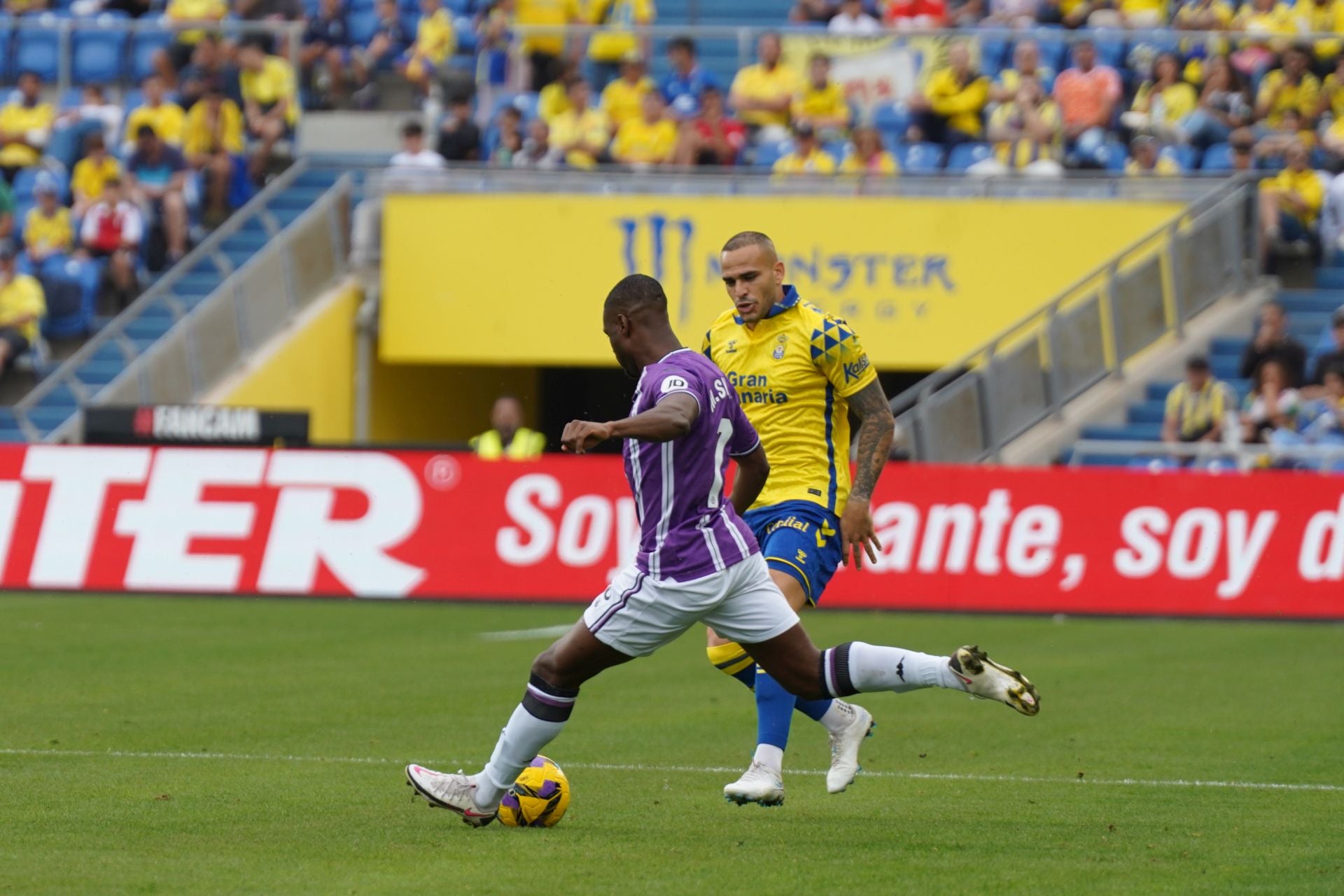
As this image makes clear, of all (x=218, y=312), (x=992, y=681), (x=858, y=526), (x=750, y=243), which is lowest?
(x=218, y=312)

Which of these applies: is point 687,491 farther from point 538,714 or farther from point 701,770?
point 701,770

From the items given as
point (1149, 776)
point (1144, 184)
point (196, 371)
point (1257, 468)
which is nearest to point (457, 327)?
point (196, 371)

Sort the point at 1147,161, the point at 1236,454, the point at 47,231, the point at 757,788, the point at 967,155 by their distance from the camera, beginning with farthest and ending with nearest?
the point at 47,231, the point at 967,155, the point at 1147,161, the point at 1236,454, the point at 757,788

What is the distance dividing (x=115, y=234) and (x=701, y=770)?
1653cm

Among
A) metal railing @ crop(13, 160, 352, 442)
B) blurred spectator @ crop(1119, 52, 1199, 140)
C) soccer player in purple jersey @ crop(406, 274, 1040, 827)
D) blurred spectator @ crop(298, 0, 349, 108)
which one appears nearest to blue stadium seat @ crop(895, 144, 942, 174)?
blurred spectator @ crop(1119, 52, 1199, 140)

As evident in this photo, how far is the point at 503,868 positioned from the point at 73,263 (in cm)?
1876

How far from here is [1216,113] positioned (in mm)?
23906

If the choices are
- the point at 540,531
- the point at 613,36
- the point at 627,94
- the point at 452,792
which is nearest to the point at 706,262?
the point at 627,94

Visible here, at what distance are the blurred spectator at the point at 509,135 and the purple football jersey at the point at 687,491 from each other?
1762 centimetres

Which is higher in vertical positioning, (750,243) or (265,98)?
(750,243)

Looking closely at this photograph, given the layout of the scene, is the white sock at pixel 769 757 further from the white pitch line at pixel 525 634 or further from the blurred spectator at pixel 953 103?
the blurred spectator at pixel 953 103

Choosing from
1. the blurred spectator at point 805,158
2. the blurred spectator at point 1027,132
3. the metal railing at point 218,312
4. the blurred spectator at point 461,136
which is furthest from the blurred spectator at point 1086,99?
the metal railing at point 218,312

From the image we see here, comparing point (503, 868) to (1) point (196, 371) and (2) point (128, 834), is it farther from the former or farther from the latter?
(1) point (196, 371)

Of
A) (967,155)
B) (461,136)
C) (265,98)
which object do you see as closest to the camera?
(967,155)
